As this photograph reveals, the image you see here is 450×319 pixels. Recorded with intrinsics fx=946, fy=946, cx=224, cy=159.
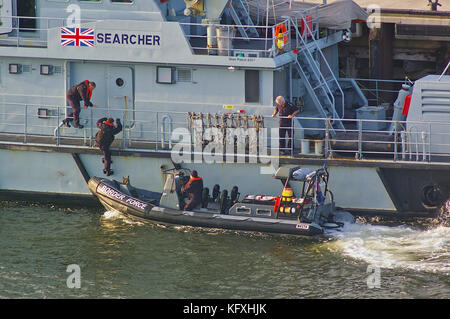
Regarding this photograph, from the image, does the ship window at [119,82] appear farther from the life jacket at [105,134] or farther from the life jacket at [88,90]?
the life jacket at [105,134]

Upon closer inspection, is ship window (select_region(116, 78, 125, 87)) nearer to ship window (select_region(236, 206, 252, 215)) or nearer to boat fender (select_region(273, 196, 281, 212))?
ship window (select_region(236, 206, 252, 215))

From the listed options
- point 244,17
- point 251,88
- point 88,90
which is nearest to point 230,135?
point 251,88

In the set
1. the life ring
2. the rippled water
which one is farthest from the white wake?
the life ring

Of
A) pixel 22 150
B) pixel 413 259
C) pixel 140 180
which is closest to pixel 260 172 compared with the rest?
pixel 140 180

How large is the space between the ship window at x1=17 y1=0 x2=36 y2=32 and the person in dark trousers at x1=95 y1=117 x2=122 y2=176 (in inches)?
114

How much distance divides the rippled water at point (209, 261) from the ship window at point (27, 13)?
4289mm

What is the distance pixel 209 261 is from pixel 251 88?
14.2 ft

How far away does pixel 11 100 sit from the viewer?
2147 centimetres

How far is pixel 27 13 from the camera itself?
2130 centimetres

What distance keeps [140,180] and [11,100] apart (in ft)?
11.7

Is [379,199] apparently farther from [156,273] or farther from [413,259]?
[156,273]

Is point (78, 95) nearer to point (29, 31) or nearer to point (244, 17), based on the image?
point (29, 31)

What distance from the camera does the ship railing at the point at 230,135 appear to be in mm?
19797

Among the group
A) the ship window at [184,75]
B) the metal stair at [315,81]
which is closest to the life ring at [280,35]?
the metal stair at [315,81]
